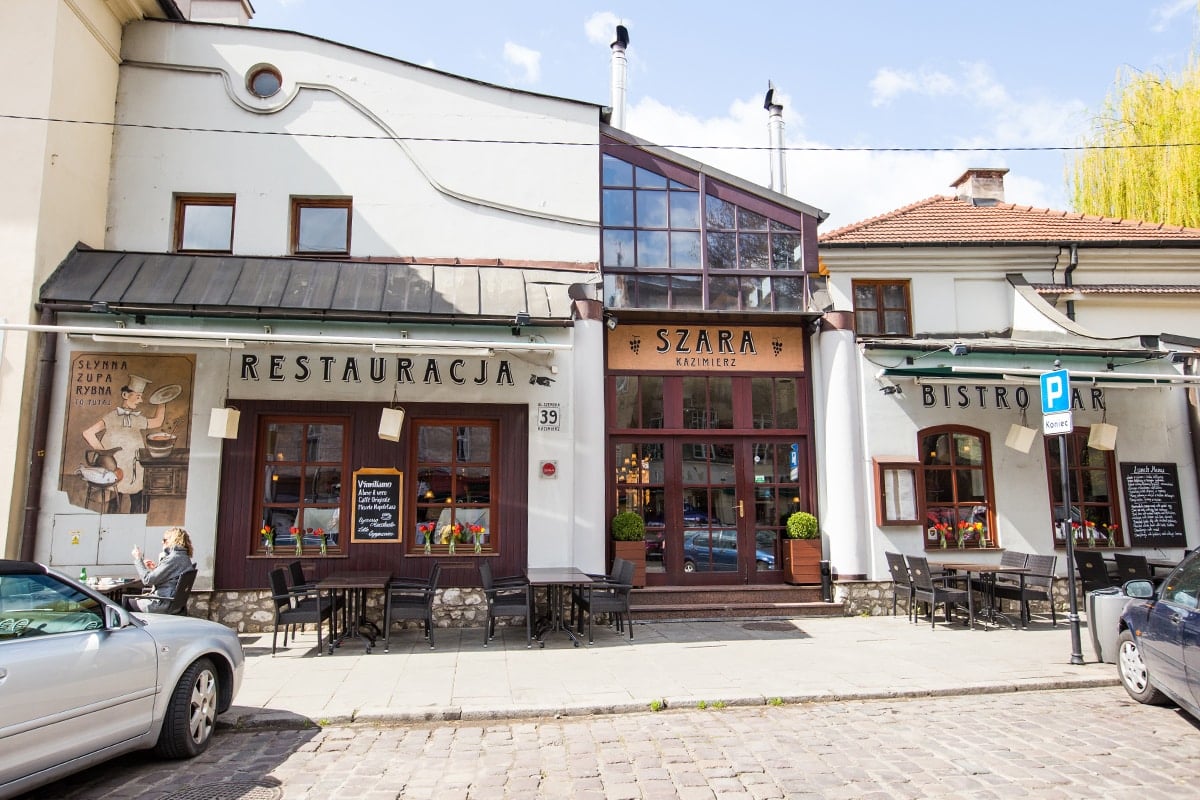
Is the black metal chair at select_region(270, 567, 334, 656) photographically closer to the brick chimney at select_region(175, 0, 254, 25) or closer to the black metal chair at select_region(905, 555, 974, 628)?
the black metal chair at select_region(905, 555, 974, 628)

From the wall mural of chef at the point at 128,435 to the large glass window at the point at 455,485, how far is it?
298cm

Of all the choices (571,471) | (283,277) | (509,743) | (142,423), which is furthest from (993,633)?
(142,423)

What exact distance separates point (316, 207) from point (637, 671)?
814 centimetres

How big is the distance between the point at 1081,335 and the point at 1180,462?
2745 millimetres

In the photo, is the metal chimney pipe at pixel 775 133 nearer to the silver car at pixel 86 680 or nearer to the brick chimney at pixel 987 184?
the brick chimney at pixel 987 184

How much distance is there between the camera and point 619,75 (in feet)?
43.7

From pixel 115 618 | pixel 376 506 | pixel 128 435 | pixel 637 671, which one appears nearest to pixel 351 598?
pixel 376 506

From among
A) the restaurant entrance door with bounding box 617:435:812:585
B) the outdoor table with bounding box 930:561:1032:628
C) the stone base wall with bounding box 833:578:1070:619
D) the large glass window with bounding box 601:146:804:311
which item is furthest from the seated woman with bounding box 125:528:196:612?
the outdoor table with bounding box 930:561:1032:628

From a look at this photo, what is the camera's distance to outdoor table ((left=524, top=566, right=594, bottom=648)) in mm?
9094

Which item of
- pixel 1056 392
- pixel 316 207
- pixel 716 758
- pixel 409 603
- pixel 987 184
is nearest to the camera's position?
pixel 716 758

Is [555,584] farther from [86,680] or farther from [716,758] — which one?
[86,680]

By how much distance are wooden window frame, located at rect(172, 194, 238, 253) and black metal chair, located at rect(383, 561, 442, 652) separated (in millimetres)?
5525

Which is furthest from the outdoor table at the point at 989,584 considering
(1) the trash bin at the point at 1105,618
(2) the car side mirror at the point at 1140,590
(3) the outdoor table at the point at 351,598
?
(3) the outdoor table at the point at 351,598

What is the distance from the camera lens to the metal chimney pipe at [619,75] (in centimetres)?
1316
